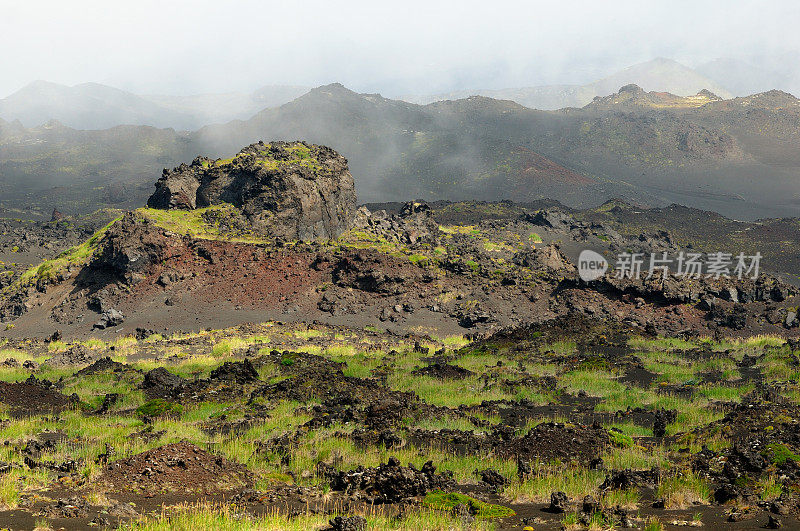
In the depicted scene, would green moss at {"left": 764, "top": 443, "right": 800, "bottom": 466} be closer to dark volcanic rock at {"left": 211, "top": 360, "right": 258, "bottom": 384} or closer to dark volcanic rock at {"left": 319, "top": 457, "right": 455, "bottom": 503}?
dark volcanic rock at {"left": 319, "top": 457, "right": 455, "bottom": 503}

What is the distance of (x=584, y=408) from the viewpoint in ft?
62.8

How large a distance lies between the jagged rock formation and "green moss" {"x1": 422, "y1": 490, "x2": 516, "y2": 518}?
1862 inches

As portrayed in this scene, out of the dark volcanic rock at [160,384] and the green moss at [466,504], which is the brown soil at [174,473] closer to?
the green moss at [466,504]

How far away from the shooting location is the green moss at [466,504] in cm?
896

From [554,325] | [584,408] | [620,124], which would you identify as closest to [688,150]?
[620,124]

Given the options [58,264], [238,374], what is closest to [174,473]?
[238,374]

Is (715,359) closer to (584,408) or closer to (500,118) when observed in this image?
(584,408)

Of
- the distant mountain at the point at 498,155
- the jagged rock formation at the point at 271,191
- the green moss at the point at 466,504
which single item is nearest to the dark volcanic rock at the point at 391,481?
the green moss at the point at 466,504

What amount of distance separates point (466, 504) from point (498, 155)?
156963 mm

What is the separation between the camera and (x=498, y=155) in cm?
15962

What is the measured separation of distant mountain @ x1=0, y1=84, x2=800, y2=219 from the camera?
134625 mm

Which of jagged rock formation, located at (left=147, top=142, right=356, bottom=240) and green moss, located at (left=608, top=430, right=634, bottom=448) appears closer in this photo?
green moss, located at (left=608, top=430, right=634, bottom=448)

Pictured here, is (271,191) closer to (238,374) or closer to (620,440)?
(238,374)

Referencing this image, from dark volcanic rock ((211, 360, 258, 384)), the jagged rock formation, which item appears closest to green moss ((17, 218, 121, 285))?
the jagged rock formation
